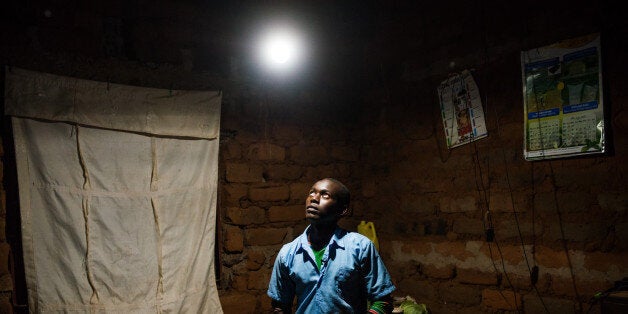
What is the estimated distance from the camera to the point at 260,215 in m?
3.80

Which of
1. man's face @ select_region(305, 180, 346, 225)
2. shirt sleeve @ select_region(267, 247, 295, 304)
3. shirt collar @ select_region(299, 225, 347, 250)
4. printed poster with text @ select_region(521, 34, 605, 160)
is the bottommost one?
shirt sleeve @ select_region(267, 247, 295, 304)

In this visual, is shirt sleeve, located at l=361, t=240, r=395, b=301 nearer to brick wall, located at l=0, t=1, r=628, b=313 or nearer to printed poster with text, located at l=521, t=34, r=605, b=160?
brick wall, located at l=0, t=1, r=628, b=313

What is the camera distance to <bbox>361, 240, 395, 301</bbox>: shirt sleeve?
2320mm

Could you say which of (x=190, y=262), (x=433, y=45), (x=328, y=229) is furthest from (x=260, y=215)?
(x=433, y=45)

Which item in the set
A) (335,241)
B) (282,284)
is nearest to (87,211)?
(282,284)

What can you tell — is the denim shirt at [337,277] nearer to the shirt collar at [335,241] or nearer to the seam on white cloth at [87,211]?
the shirt collar at [335,241]

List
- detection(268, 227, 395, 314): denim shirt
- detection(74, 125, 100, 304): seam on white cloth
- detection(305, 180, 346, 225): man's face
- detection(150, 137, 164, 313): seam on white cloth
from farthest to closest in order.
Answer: detection(150, 137, 164, 313): seam on white cloth → detection(74, 125, 100, 304): seam on white cloth → detection(305, 180, 346, 225): man's face → detection(268, 227, 395, 314): denim shirt

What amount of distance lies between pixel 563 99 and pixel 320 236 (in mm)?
1930

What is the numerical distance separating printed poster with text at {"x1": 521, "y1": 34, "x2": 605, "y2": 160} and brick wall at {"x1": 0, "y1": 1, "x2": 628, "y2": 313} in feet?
0.25

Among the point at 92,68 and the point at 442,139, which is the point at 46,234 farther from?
the point at 442,139

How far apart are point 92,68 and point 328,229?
6.97 ft

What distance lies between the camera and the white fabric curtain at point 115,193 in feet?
9.09

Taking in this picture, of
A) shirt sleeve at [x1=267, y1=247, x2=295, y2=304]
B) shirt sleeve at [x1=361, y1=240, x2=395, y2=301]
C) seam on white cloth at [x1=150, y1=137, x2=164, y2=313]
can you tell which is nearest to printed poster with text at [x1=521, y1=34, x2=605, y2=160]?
shirt sleeve at [x1=361, y1=240, x2=395, y2=301]

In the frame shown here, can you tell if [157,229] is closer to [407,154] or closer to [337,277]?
[337,277]
